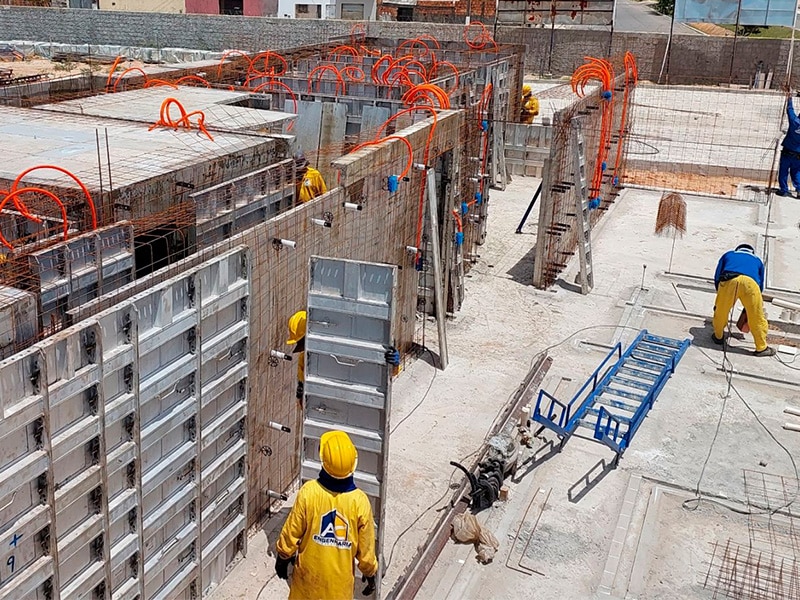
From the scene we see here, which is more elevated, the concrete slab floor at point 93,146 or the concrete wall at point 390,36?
the concrete wall at point 390,36

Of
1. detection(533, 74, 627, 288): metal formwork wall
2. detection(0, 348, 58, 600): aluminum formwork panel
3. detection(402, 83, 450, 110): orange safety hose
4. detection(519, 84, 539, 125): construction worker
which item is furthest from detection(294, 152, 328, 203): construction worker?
detection(519, 84, 539, 125): construction worker

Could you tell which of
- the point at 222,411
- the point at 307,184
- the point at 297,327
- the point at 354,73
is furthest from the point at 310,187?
the point at 354,73

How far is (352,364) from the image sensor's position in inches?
247

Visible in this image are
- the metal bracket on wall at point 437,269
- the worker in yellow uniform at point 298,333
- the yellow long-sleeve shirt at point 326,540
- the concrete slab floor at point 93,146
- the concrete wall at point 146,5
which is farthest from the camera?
the concrete wall at point 146,5

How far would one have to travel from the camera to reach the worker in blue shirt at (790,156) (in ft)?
57.7

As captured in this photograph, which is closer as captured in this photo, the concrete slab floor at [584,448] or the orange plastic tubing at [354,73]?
the concrete slab floor at [584,448]

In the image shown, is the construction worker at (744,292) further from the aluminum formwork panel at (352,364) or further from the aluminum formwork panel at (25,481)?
the aluminum formwork panel at (25,481)

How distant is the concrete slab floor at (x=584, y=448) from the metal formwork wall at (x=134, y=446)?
826mm

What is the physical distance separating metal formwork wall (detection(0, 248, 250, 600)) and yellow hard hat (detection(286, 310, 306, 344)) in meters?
0.41

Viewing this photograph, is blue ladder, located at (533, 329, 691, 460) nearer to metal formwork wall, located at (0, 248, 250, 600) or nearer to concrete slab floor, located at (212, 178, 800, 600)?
concrete slab floor, located at (212, 178, 800, 600)

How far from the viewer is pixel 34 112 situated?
379 inches

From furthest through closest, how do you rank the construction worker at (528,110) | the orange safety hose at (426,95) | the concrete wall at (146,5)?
1. the concrete wall at (146,5)
2. the construction worker at (528,110)
3. the orange safety hose at (426,95)

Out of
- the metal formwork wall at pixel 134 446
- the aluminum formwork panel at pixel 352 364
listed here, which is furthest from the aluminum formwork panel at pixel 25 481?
the aluminum formwork panel at pixel 352 364

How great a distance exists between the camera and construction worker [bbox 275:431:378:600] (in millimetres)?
4820
